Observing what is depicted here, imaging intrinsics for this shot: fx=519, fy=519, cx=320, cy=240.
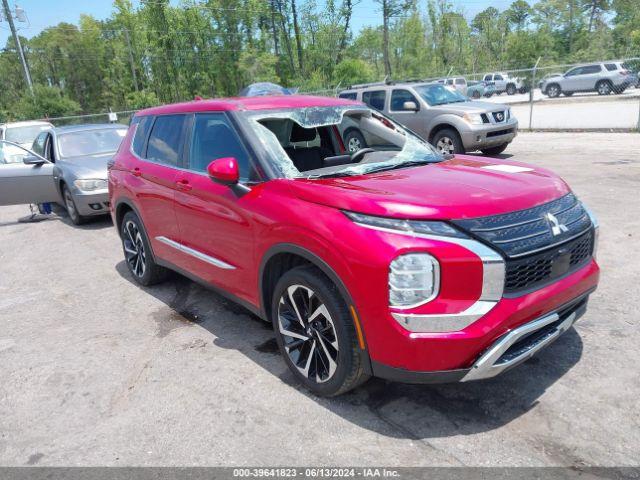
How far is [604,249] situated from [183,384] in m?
4.40

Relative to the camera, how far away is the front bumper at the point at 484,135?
35.9ft

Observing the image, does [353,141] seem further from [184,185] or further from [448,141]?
[448,141]

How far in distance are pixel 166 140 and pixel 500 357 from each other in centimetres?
345

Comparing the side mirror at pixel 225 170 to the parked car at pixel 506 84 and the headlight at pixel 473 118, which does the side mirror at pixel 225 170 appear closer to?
the headlight at pixel 473 118

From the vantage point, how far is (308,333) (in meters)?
3.16

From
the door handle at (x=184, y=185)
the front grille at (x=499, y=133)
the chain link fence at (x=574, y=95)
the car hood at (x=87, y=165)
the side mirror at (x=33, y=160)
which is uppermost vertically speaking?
the door handle at (x=184, y=185)

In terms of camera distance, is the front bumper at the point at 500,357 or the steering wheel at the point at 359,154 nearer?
the front bumper at the point at 500,357

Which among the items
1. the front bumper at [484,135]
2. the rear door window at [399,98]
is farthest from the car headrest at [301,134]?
the rear door window at [399,98]

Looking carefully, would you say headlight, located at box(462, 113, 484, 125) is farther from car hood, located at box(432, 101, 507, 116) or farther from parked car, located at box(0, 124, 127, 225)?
parked car, located at box(0, 124, 127, 225)

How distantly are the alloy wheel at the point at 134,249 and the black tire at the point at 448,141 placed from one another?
7.65m

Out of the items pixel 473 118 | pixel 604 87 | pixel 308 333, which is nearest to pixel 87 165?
pixel 308 333

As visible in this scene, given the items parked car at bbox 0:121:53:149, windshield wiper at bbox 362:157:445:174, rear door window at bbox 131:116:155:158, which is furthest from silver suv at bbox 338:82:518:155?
parked car at bbox 0:121:53:149

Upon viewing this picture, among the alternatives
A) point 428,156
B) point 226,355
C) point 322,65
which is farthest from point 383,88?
point 322,65

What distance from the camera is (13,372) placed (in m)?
3.91
